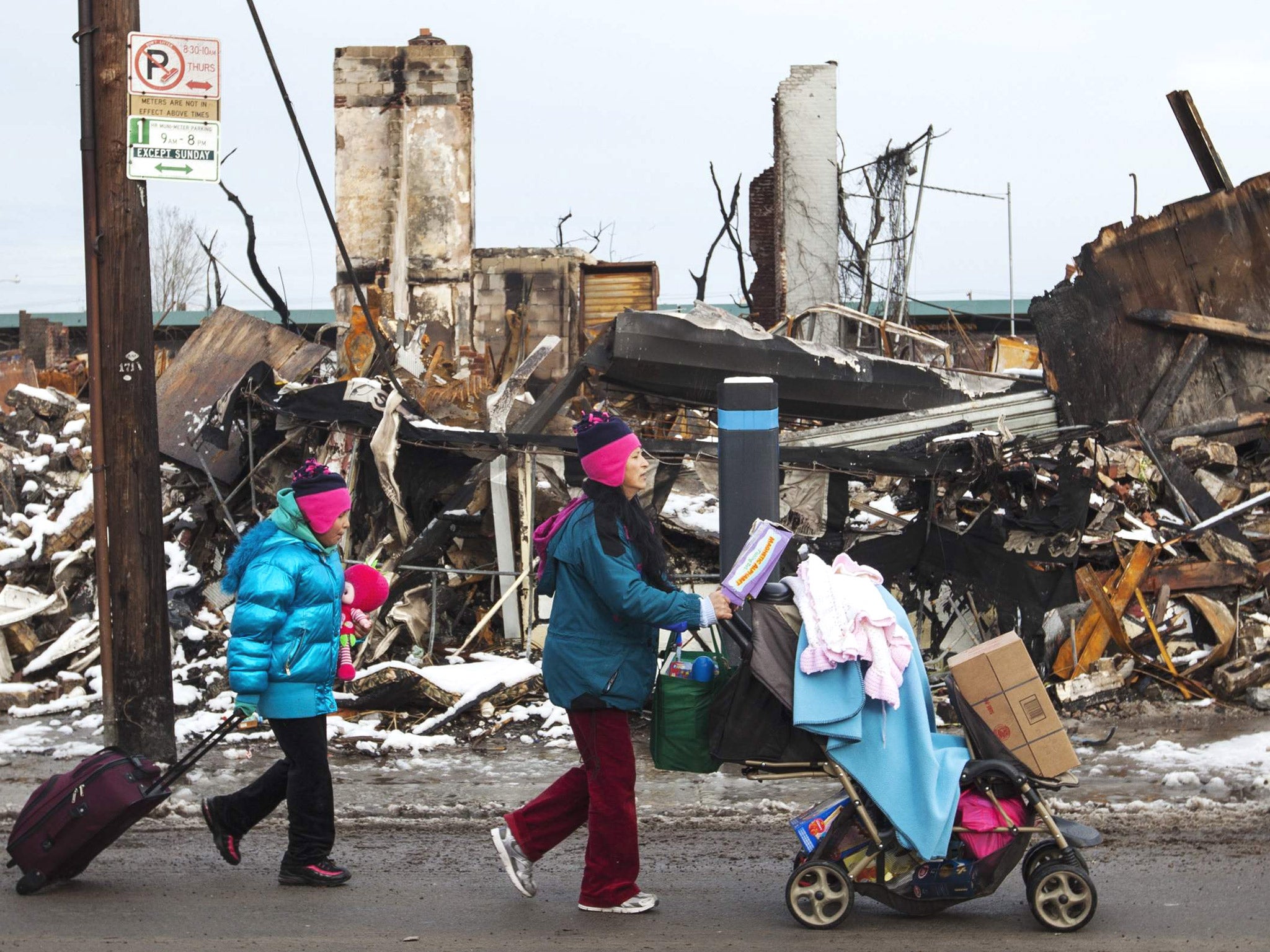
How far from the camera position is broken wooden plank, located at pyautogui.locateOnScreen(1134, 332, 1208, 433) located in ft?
38.8

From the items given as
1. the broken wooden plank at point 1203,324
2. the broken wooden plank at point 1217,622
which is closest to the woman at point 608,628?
the broken wooden plank at point 1217,622

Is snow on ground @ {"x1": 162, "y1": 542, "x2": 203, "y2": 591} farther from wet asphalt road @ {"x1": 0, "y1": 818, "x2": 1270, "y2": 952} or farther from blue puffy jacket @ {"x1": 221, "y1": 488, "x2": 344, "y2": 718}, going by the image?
blue puffy jacket @ {"x1": 221, "y1": 488, "x2": 344, "y2": 718}

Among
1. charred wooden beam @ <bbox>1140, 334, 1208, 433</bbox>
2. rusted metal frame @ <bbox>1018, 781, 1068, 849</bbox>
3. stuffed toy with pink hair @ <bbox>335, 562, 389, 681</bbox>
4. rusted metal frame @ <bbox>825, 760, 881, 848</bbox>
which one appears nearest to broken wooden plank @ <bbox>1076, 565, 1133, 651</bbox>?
charred wooden beam @ <bbox>1140, 334, 1208, 433</bbox>

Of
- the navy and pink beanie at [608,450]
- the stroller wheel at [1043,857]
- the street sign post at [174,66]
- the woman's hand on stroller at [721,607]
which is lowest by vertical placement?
the stroller wheel at [1043,857]

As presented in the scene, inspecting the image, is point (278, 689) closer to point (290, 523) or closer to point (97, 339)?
point (290, 523)

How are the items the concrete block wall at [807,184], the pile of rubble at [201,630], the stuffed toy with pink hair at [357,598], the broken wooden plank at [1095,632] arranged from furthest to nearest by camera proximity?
the concrete block wall at [807,184]
the broken wooden plank at [1095,632]
the pile of rubble at [201,630]
the stuffed toy with pink hair at [357,598]

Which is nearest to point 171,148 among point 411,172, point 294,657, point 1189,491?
point 294,657

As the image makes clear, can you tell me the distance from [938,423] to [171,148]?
608 centimetres

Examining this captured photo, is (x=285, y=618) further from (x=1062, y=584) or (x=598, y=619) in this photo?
(x=1062, y=584)

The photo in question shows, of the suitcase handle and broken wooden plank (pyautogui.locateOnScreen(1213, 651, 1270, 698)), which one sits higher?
the suitcase handle

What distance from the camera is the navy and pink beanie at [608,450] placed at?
4762mm

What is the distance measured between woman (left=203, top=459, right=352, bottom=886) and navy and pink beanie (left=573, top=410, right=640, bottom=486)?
1074 millimetres

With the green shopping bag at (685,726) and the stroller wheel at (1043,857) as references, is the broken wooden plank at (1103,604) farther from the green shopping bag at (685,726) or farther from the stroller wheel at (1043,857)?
the green shopping bag at (685,726)

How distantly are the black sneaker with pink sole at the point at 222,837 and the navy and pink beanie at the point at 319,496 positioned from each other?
123 cm
